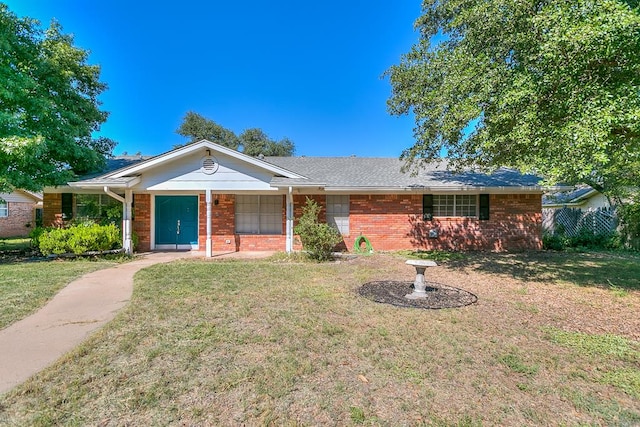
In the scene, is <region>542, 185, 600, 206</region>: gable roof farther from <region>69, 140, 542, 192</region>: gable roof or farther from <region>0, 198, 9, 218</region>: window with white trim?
<region>0, 198, 9, 218</region>: window with white trim

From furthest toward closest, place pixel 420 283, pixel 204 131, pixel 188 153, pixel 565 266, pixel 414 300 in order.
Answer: pixel 204 131 → pixel 188 153 → pixel 565 266 → pixel 420 283 → pixel 414 300

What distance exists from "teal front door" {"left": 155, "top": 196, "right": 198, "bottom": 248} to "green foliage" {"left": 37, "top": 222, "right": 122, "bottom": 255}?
2191 mm

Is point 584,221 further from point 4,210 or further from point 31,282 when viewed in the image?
point 4,210

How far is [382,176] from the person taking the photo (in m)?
12.9

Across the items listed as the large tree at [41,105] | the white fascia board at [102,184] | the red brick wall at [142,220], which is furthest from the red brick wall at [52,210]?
the red brick wall at [142,220]

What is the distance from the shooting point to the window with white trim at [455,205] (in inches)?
483

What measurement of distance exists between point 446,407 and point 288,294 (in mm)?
3858

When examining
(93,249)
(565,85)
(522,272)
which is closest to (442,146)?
(565,85)

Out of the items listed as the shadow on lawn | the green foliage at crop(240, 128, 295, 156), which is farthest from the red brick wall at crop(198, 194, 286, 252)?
the green foliage at crop(240, 128, 295, 156)

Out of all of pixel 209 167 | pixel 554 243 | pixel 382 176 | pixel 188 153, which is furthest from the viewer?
pixel 382 176

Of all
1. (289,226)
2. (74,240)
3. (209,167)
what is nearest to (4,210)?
(74,240)

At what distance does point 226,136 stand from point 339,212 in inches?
1056

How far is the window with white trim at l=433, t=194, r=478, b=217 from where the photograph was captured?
1227 cm

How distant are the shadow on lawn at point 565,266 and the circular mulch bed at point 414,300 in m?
2.54
